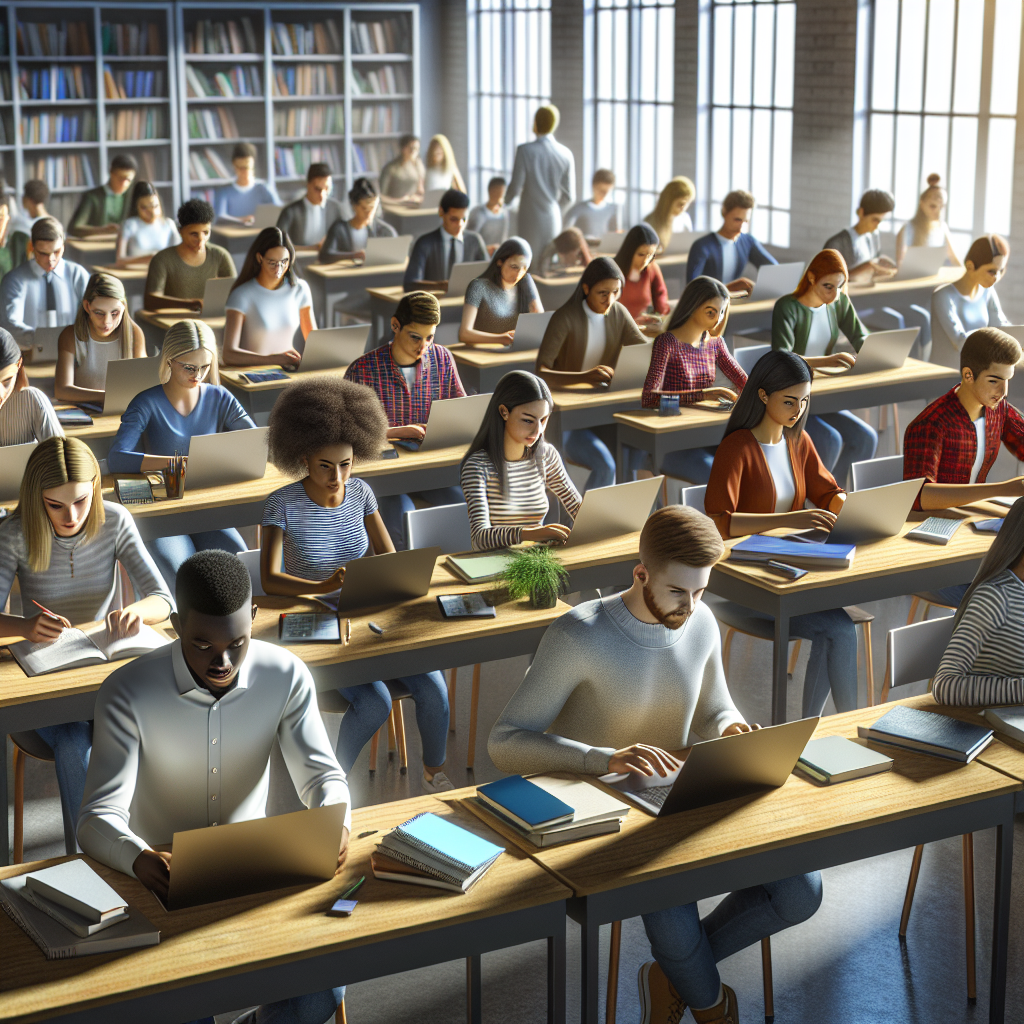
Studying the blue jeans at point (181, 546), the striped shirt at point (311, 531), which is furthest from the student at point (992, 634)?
the blue jeans at point (181, 546)

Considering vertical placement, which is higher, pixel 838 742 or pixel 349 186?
pixel 349 186

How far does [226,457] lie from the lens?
167 inches

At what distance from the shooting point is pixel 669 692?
9.08 ft

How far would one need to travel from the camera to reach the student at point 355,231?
28.0 ft

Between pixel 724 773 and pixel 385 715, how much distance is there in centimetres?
131

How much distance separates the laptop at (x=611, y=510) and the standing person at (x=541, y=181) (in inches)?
238

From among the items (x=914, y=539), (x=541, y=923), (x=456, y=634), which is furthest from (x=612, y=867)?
(x=914, y=539)

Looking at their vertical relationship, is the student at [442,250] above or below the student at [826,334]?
above

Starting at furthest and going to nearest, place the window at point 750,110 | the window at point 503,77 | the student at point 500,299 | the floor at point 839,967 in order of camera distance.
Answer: the window at point 503,77, the window at point 750,110, the student at point 500,299, the floor at point 839,967

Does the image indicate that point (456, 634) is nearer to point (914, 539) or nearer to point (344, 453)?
point (344, 453)

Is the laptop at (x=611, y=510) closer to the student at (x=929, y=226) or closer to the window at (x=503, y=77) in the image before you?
the student at (x=929, y=226)

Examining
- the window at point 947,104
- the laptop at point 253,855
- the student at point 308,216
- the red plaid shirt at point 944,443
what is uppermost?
the window at point 947,104

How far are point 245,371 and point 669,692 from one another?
3.36 m

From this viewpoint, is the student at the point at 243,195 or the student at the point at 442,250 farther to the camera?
the student at the point at 243,195
